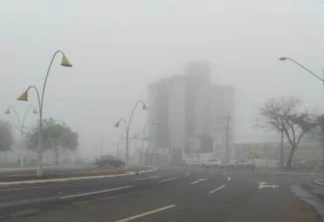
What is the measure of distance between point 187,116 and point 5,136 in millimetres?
53883

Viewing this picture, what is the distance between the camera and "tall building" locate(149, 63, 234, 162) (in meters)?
144

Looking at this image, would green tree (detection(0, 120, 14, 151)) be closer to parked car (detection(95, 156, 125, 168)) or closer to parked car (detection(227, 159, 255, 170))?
parked car (detection(95, 156, 125, 168))

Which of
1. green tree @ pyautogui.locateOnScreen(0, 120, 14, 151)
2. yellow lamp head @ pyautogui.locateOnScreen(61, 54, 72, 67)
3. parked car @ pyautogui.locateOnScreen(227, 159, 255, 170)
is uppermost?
yellow lamp head @ pyautogui.locateOnScreen(61, 54, 72, 67)

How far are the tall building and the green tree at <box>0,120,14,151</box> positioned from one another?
108 ft

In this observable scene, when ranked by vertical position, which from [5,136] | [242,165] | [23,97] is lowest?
[242,165]

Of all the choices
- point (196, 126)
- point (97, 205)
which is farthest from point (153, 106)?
point (97, 205)

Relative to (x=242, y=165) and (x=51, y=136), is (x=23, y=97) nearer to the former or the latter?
(x=242, y=165)

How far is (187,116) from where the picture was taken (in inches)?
6102

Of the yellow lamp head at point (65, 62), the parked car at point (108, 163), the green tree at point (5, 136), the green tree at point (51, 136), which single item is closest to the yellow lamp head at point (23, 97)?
the yellow lamp head at point (65, 62)

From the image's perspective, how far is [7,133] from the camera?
379ft

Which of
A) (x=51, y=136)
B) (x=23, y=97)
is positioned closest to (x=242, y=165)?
(x=51, y=136)

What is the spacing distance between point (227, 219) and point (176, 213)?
201 centimetres

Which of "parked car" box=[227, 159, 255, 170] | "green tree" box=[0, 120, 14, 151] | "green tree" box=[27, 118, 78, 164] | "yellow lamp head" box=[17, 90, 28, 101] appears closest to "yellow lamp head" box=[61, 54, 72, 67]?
"yellow lamp head" box=[17, 90, 28, 101]

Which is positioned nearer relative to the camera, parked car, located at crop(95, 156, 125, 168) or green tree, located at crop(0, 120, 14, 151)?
parked car, located at crop(95, 156, 125, 168)
